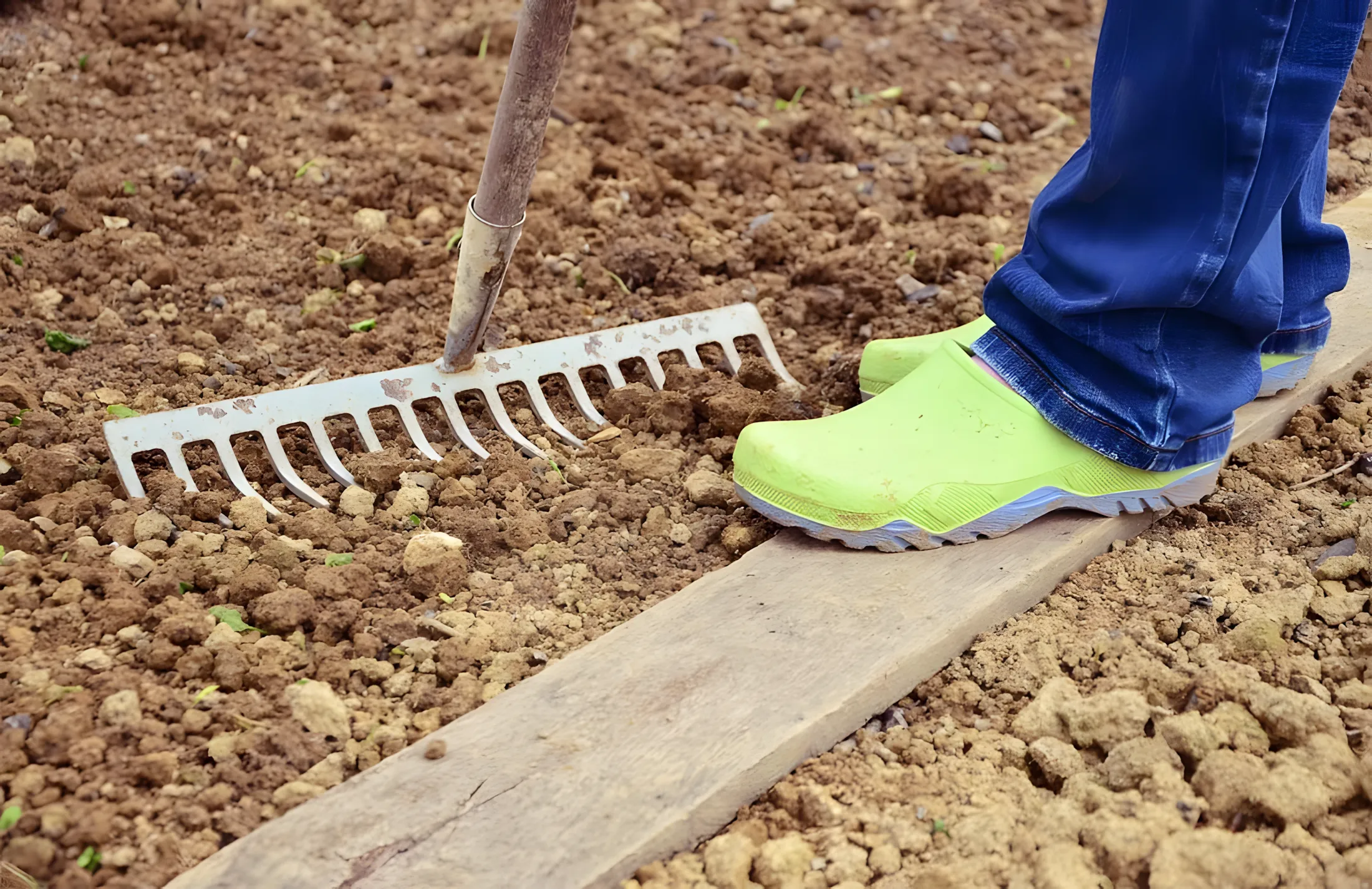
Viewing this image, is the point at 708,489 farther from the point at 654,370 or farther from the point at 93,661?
the point at 93,661

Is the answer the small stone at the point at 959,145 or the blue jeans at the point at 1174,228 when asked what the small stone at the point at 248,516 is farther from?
the small stone at the point at 959,145

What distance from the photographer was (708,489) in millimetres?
1768

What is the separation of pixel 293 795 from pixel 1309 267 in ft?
5.52

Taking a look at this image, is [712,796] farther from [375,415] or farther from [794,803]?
[375,415]

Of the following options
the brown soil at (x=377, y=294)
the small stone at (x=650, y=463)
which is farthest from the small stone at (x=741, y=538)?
the small stone at (x=650, y=463)

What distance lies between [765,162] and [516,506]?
1.33 meters

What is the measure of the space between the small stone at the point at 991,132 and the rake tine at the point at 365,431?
6.37ft

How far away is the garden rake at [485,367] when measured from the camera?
1.61 metres

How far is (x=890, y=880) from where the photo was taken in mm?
1204

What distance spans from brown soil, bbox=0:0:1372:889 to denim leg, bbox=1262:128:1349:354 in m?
0.61

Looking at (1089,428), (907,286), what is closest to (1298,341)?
(1089,428)

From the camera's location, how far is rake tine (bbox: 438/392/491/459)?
72.8 inches

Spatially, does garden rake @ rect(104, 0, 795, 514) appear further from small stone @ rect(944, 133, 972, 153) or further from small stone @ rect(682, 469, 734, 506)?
small stone @ rect(944, 133, 972, 153)

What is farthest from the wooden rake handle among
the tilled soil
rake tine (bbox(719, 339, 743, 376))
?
the tilled soil
